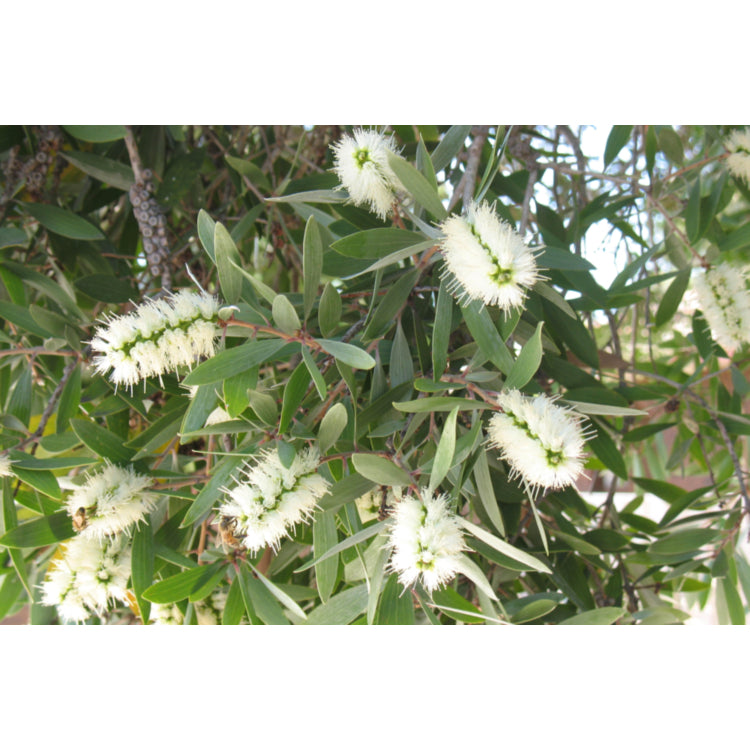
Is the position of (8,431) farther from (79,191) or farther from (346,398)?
(79,191)

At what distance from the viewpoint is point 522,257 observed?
49cm

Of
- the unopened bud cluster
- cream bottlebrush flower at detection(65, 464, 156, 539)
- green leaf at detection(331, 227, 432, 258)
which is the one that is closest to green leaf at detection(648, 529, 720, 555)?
green leaf at detection(331, 227, 432, 258)

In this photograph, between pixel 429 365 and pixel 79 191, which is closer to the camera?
pixel 429 365

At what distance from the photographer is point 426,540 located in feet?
1.61

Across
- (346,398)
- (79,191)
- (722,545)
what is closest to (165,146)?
(79,191)

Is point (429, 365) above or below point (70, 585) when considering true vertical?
above

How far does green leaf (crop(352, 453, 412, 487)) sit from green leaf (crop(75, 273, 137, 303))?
54 centimetres

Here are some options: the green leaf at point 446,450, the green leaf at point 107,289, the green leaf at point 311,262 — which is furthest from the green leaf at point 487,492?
the green leaf at point 107,289

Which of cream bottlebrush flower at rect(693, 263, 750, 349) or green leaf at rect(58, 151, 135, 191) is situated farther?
green leaf at rect(58, 151, 135, 191)

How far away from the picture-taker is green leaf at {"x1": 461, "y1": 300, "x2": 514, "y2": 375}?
56cm

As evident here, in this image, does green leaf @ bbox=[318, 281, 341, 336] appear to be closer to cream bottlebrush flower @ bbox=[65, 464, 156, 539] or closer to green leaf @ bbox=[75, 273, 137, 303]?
cream bottlebrush flower @ bbox=[65, 464, 156, 539]

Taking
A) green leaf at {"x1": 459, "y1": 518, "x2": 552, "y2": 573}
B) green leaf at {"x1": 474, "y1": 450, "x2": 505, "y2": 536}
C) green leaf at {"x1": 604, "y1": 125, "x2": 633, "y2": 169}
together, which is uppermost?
green leaf at {"x1": 604, "y1": 125, "x2": 633, "y2": 169}

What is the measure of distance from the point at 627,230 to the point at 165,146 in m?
0.78

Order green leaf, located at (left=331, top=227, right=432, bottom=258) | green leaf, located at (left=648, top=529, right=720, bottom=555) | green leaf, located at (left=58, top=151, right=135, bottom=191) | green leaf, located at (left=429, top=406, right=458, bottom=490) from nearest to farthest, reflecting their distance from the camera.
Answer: green leaf, located at (left=429, top=406, right=458, bottom=490) < green leaf, located at (left=331, top=227, right=432, bottom=258) < green leaf, located at (left=648, top=529, right=720, bottom=555) < green leaf, located at (left=58, top=151, right=135, bottom=191)
